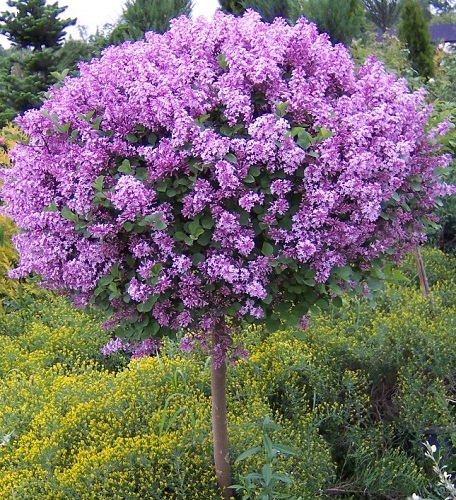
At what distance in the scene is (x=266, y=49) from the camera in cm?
193

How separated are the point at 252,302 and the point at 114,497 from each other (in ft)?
3.96

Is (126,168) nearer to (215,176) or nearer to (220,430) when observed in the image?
(215,176)

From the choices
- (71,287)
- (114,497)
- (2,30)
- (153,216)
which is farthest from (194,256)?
(2,30)

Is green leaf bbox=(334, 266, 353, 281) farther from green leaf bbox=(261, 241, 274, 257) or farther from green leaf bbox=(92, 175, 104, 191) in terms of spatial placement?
green leaf bbox=(92, 175, 104, 191)

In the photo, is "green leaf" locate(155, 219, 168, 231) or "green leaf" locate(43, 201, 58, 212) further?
"green leaf" locate(43, 201, 58, 212)

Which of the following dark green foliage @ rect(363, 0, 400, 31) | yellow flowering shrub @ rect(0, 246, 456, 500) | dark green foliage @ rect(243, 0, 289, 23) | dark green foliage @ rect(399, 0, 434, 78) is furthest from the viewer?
dark green foliage @ rect(363, 0, 400, 31)

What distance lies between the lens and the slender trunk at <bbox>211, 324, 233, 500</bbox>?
2525mm

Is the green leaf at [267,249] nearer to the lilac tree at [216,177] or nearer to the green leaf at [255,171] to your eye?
the lilac tree at [216,177]

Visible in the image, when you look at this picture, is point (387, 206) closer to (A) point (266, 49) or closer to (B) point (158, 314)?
(A) point (266, 49)

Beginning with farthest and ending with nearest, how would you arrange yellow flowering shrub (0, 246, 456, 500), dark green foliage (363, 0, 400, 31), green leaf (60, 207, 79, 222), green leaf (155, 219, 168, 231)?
1. dark green foliage (363, 0, 400, 31)
2. yellow flowering shrub (0, 246, 456, 500)
3. green leaf (60, 207, 79, 222)
4. green leaf (155, 219, 168, 231)

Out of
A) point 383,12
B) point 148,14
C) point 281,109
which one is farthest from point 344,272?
point 383,12

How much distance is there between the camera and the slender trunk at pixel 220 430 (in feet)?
8.29

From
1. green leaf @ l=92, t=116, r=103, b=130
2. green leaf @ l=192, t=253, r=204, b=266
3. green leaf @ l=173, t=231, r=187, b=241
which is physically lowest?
green leaf @ l=192, t=253, r=204, b=266

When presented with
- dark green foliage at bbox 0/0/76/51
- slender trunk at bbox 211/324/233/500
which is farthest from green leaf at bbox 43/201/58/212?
dark green foliage at bbox 0/0/76/51
